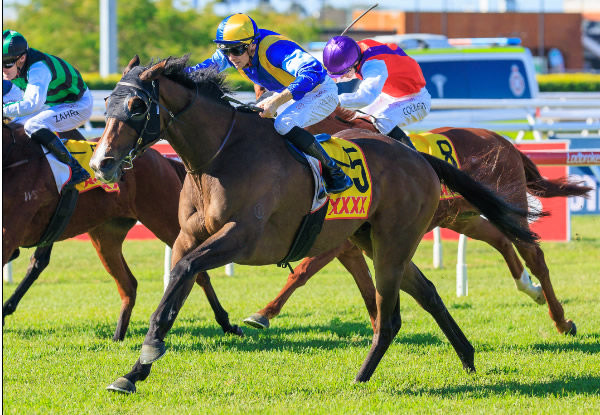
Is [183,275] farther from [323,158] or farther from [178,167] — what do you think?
[178,167]

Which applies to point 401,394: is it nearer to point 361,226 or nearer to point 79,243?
point 361,226

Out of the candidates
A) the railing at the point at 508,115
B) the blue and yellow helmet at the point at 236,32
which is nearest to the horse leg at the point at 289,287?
the blue and yellow helmet at the point at 236,32

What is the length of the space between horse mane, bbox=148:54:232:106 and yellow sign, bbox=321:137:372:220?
0.70 metres

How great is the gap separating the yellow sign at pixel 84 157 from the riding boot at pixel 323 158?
2032mm

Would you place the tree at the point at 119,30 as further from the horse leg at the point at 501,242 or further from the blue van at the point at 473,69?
the horse leg at the point at 501,242

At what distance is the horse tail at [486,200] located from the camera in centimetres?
602

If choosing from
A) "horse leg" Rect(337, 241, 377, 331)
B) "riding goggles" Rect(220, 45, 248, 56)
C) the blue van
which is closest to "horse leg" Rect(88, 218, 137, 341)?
"horse leg" Rect(337, 241, 377, 331)

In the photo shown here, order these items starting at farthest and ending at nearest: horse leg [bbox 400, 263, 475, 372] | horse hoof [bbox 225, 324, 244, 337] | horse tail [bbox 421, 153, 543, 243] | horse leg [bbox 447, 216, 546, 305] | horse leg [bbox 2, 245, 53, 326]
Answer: horse leg [bbox 2, 245, 53, 326], horse leg [bbox 447, 216, 546, 305], horse hoof [bbox 225, 324, 244, 337], horse tail [bbox 421, 153, 543, 243], horse leg [bbox 400, 263, 475, 372]

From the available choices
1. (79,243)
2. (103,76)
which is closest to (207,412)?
(79,243)

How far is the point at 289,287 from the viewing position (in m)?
7.24

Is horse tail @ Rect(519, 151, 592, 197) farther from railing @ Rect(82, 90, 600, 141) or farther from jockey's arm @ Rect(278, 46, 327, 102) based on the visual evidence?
railing @ Rect(82, 90, 600, 141)

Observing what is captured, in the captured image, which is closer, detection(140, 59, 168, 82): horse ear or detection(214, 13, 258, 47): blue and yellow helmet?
detection(140, 59, 168, 82): horse ear

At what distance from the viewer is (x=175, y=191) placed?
7176mm

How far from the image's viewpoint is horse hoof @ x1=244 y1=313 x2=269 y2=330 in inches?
270
